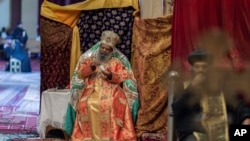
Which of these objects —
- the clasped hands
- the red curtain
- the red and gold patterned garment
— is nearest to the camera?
the red curtain

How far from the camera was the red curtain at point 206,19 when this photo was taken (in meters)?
4.56

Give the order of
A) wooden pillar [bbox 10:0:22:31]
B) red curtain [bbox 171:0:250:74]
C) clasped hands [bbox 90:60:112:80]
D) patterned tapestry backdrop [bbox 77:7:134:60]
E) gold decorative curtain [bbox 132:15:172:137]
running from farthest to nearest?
wooden pillar [bbox 10:0:22:31] < patterned tapestry backdrop [bbox 77:7:134:60] < gold decorative curtain [bbox 132:15:172:137] < clasped hands [bbox 90:60:112:80] < red curtain [bbox 171:0:250:74]

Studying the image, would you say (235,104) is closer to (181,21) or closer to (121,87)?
(181,21)

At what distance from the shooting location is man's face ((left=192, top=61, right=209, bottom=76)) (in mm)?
2597

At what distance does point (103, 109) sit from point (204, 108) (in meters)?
2.99

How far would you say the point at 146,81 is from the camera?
583 centimetres

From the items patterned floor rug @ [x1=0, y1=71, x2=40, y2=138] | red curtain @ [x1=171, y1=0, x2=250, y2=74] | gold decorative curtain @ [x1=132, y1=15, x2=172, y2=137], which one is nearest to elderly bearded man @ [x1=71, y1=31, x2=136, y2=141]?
gold decorative curtain @ [x1=132, y1=15, x2=172, y2=137]

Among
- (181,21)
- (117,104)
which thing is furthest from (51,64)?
(181,21)

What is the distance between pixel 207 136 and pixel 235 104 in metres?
0.21

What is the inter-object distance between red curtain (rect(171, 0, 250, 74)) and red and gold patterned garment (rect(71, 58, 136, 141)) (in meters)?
0.90

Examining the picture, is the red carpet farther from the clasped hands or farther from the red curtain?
the red curtain

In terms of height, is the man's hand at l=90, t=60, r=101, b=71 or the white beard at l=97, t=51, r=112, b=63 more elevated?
the white beard at l=97, t=51, r=112, b=63

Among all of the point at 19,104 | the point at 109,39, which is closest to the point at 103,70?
the point at 109,39

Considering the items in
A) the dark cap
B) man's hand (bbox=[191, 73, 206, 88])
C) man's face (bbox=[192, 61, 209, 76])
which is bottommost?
man's hand (bbox=[191, 73, 206, 88])
